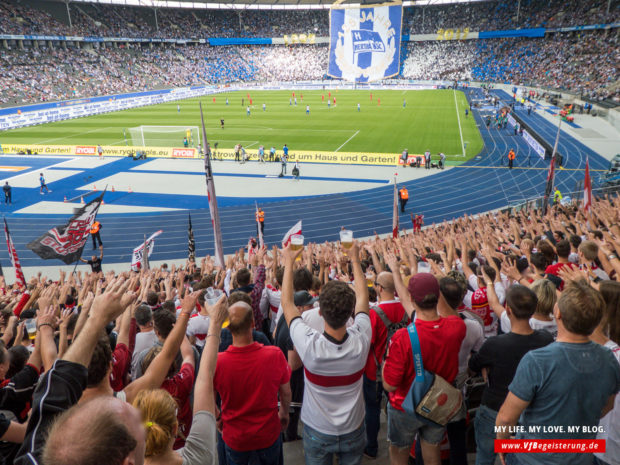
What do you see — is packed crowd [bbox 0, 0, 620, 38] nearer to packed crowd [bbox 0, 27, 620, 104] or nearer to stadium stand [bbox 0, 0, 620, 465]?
packed crowd [bbox 0, 27, 620, 104]

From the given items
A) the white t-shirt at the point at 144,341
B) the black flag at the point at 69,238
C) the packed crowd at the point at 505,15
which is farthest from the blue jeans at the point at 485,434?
the packed crowd at the point at 505,15

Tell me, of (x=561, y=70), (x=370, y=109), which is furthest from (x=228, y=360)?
(x=561, y=70)

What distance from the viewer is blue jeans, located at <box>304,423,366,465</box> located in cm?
329

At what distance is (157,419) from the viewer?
2115 mm

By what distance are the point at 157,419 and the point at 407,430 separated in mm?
2167

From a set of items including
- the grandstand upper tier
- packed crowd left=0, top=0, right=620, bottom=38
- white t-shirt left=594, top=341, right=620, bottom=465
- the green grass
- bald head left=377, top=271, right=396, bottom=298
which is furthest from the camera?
packed crowd left=0, top=0, right=620, bottom=38

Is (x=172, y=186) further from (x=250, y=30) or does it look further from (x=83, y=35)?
(x=250, y=30)

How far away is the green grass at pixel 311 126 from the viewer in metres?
33.9

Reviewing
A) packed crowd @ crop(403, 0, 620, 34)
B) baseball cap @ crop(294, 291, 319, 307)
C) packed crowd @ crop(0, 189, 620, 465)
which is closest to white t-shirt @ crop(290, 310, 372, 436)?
packed crowd @ crop(0, 189, 620, 465)

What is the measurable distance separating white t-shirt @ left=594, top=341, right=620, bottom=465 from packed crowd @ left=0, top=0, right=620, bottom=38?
246 feet

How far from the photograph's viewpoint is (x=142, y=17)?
84562 millimetres

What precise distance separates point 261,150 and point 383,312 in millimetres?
26979

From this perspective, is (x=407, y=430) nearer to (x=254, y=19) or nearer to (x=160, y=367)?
(x=160, y=367)

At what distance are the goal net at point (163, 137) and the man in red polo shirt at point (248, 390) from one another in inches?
1251
